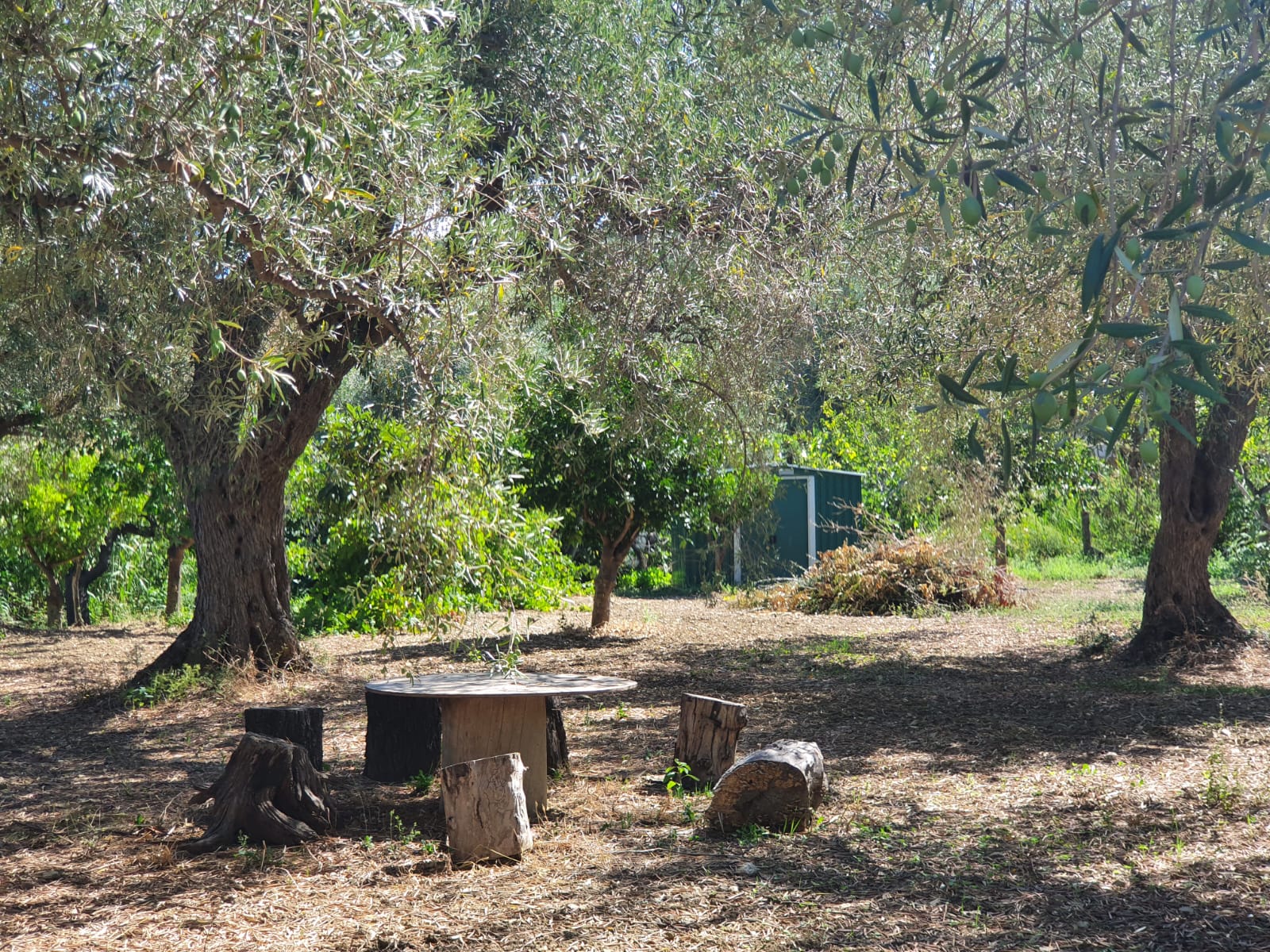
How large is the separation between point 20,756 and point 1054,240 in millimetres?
6954

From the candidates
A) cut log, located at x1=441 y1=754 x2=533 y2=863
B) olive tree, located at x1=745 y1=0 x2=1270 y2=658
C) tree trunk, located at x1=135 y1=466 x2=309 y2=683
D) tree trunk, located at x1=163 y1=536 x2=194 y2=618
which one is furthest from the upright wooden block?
tree trunk, located at x1=163 y1=536 x2=194 y2=618

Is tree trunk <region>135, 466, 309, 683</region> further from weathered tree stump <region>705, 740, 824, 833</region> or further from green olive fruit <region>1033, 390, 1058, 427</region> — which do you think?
green olive fruit <region>1033, 390, 1058, 427</region>

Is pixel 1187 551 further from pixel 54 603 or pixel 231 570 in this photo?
pixel 54 603

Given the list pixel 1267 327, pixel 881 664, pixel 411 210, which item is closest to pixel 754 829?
pixel 411 210

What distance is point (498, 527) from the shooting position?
19.0 feet

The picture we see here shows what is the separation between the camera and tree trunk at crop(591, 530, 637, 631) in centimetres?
1215

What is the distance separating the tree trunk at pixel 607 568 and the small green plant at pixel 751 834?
687 cm

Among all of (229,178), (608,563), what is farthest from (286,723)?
(608,563)

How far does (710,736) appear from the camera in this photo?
622 cm

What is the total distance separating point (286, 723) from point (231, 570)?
11.9 feet

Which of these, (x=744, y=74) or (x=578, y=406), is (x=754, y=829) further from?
(x=578, y=406)

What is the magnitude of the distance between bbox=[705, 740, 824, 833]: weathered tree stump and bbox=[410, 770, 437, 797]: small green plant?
1.69 m

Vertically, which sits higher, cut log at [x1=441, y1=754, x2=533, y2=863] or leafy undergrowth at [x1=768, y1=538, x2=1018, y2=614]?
leafy undergrowth at [x1=768, y1=538, x2=1018, y2=614]

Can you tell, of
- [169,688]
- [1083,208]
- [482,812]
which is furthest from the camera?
[169,688]
